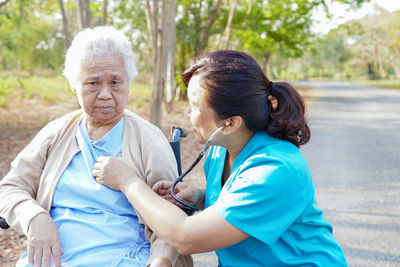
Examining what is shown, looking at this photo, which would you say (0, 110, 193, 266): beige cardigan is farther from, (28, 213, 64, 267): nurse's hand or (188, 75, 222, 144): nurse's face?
(188, 75, 222, 144): nurse's face

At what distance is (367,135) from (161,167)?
25.6 ft

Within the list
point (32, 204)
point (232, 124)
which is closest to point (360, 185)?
point (232, 124)

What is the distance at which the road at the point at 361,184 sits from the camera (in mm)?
3367

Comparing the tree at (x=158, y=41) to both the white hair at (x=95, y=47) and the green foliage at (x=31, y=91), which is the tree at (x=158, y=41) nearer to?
the white hair at (x=95, y=47)

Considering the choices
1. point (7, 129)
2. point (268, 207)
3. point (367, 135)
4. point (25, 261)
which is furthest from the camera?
point (367, 135)

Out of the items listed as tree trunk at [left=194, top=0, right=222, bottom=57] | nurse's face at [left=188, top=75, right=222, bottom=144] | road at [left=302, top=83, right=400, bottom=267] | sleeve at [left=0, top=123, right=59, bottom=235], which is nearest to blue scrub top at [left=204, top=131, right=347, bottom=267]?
nurse's face at [left=188, top=75, right=222, bottom=144]

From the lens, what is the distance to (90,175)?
1798 millimetres

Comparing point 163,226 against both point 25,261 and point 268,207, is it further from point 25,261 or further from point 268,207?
point 25,261

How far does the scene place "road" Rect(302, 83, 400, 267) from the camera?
3367 millimetres

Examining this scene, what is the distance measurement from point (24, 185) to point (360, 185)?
4491 millimetres

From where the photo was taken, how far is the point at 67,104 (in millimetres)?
11438

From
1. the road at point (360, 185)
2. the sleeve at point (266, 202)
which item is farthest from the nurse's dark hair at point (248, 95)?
the road at point (360, 185)

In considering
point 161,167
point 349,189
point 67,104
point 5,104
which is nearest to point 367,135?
point 349,189

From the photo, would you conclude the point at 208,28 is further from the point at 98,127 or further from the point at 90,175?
the point at 90,175
